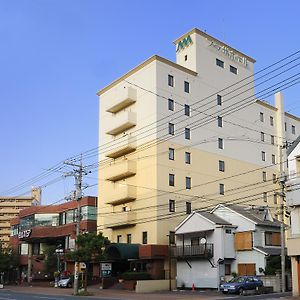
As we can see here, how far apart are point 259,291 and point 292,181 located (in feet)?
32.0

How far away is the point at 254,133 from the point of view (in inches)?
2837

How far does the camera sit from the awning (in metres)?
53.9

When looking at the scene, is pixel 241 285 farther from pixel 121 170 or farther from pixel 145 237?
pixel 121 170

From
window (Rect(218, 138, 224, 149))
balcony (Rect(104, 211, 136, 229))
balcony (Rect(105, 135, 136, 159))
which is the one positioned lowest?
balcony (Rect(104, 211, 136, 229))

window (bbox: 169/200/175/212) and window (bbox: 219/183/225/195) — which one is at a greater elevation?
window (bbox: 219/183/225/195)

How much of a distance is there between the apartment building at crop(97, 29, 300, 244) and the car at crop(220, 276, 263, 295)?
1573 centimetres

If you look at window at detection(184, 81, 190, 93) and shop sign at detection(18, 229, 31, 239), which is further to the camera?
shop sign at detection(18, 229, 31, 239)

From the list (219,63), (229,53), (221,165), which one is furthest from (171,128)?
(229,53)

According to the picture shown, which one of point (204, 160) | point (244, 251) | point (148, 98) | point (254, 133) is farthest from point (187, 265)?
point (254, 133)

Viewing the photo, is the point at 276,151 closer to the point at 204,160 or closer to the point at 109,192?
the point at 204,160

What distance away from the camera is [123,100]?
63.7m

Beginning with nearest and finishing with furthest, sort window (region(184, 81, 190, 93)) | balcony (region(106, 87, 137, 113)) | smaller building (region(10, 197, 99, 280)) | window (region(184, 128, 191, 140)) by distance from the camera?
window (region(184, 128, 191, 140)), balcony (region(106, 87, 137, 113)), window (region(184, 81, 190, 93)), smaller building (region(10, 197, 99, 280))

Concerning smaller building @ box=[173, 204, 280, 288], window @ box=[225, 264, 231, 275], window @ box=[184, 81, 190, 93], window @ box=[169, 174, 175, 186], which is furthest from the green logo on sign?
window @ box=[225, 264, 231, 275]

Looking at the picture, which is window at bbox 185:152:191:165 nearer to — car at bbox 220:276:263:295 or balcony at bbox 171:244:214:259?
balcony at bbox 171:244:214:259
